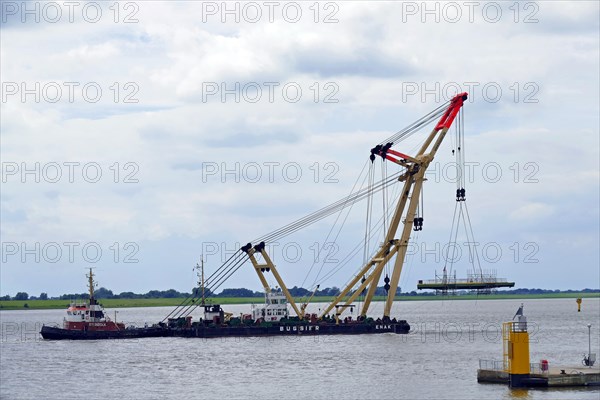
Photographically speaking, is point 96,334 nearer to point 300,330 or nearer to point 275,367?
point 300,330

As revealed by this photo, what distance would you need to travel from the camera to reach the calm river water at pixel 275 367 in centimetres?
6278

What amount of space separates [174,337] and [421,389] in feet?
198

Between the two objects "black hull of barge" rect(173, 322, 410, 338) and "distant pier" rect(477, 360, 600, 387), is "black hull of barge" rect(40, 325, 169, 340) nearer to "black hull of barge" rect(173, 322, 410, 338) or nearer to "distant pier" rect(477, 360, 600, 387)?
"black hull of barge" rect(173, 322, 410, 338)

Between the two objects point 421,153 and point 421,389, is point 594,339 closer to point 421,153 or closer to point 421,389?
point 421,153

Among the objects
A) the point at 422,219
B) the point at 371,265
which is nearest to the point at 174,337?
the point at 371,265

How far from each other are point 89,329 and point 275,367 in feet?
131

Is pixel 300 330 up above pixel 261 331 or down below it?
above

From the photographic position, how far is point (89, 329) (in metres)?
113

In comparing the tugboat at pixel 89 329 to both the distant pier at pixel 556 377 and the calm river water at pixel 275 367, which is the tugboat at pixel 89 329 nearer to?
the calm river water at pixel 275 367

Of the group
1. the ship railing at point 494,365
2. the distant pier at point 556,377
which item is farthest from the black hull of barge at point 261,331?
the distant pier at point 556,377

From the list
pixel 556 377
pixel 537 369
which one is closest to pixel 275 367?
pixel 537 369

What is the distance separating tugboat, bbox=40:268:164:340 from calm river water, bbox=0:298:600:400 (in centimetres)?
120

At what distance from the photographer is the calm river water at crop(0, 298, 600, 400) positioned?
62.8m

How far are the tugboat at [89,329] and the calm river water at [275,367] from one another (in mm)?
1198
